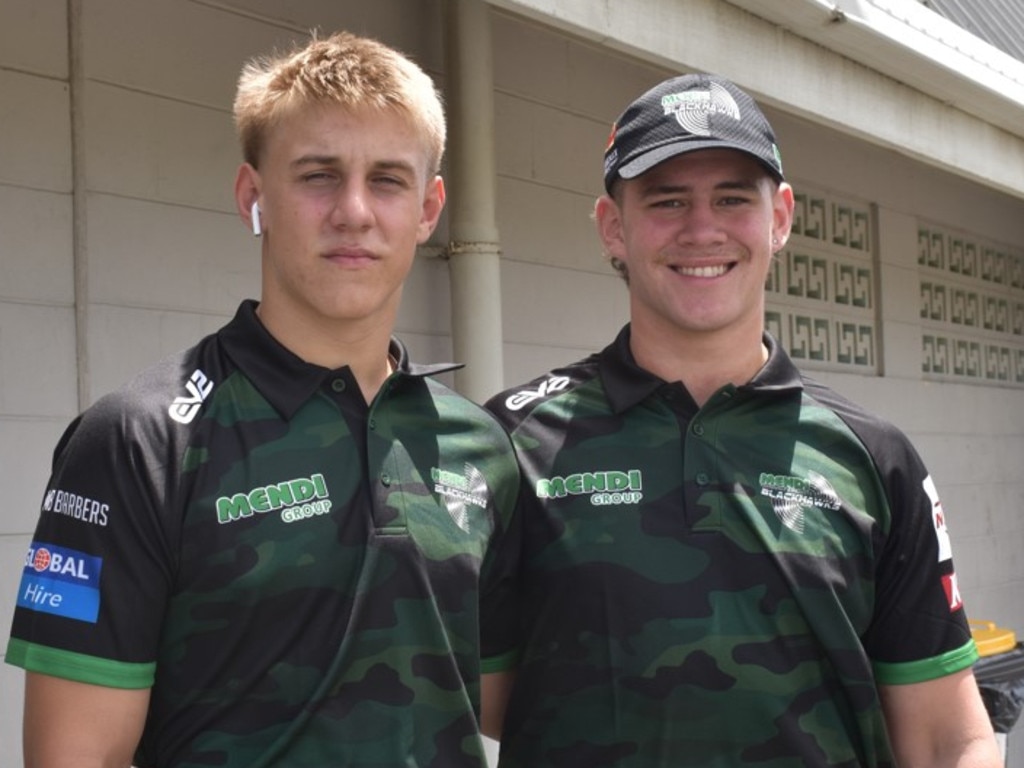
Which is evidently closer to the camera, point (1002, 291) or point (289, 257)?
point (289, 257)

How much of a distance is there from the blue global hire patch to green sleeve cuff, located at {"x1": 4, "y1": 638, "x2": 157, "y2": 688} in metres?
0.05

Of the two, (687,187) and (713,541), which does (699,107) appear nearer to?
(687,187)

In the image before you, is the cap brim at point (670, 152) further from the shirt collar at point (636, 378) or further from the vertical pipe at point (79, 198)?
the vertical pipe at point (79, 198)

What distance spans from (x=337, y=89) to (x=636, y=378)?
0.73 meters

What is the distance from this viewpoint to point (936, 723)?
241cm

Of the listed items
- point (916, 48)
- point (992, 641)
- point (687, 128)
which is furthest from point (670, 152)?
point (992, 641)

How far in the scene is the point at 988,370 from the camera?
8805 mm

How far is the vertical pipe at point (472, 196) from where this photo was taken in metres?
4.45

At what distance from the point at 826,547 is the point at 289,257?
0.98m

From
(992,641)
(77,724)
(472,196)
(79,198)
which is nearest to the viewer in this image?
(77,724)

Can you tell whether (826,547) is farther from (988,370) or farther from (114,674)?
(988,370)

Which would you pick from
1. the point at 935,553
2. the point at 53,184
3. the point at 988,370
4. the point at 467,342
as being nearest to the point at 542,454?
the point at 935,553

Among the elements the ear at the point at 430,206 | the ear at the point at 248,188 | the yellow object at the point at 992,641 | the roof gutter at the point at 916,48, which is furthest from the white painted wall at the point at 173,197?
the yellow object at the point at 992,641

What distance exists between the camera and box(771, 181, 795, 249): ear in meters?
2.57
